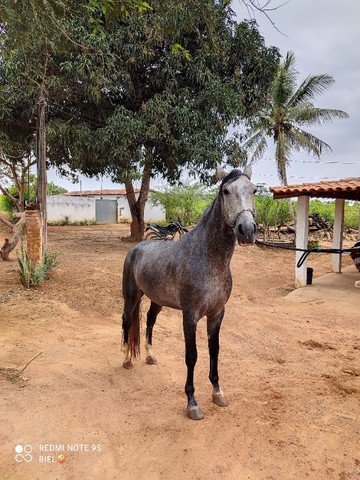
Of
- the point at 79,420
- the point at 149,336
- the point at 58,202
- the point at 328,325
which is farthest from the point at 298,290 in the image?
the point at 58,202

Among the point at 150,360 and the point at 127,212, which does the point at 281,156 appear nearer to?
the point at 150,360

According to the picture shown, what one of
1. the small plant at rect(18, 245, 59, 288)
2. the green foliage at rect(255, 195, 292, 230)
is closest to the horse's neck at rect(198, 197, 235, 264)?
the small plant at rect(18, 245, 59, 288)

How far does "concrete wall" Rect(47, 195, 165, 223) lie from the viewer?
2695cm

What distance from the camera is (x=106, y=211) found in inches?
1262

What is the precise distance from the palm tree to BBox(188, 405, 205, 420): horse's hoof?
16.9 metres

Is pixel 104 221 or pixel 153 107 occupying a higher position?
pixel 153 107

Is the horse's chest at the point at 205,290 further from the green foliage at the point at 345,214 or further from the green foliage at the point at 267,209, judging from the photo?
the green foliage at the point at 345,214

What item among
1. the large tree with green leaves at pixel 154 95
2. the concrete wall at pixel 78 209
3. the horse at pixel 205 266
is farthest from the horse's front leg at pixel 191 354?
the concrete wall at pixel 78 209

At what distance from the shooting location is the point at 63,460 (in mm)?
2396

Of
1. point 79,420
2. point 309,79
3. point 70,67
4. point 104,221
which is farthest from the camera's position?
point 104,221

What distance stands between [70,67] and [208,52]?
4.36 metres

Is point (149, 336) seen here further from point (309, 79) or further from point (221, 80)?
point (309, 79)

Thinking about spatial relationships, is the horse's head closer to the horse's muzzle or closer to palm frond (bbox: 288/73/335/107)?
the horse's muzzle

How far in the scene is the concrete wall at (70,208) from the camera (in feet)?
88.2
